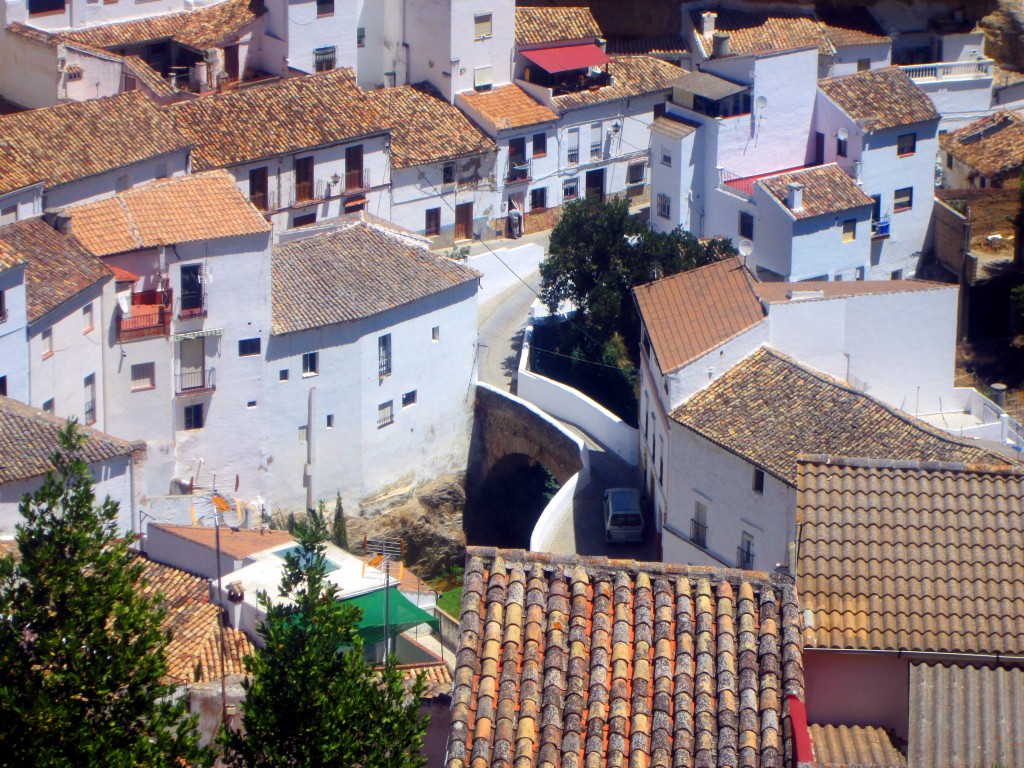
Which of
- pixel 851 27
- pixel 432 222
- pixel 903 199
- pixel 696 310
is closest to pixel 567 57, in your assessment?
pixel 432 222

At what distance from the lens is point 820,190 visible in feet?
200

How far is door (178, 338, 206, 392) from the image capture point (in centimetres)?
5084

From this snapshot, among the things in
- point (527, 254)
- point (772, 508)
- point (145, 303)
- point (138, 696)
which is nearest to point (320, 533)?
point (138, 696)

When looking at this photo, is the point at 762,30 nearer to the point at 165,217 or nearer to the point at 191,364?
the point at 165,217

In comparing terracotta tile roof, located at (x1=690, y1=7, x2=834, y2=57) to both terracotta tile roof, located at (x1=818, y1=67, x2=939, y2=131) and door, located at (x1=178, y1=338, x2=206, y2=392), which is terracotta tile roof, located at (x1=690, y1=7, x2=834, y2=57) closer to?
terracotta tile roof, located at (x1=818, y1=67, x2=939, y2=131)

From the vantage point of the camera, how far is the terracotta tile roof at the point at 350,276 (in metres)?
52.3

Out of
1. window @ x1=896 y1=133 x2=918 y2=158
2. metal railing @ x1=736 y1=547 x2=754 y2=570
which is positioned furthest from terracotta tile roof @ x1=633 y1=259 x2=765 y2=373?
window @ x1=896 y1=133 x2=918 y2=158

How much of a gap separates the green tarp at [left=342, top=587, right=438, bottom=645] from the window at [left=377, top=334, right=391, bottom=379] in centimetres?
A: 1563

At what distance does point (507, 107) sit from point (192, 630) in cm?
3227

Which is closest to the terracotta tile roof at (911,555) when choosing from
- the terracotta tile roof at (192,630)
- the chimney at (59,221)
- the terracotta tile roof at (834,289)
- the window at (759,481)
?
the terracotta tile roof at (192,630)

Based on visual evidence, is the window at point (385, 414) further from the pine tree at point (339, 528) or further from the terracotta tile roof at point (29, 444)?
the terracotta tile roof at point (29, 444)

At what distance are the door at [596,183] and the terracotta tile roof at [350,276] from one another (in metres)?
13.6

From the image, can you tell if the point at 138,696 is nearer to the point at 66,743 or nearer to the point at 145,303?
the point at 66,743

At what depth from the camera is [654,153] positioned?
65.3 meters
